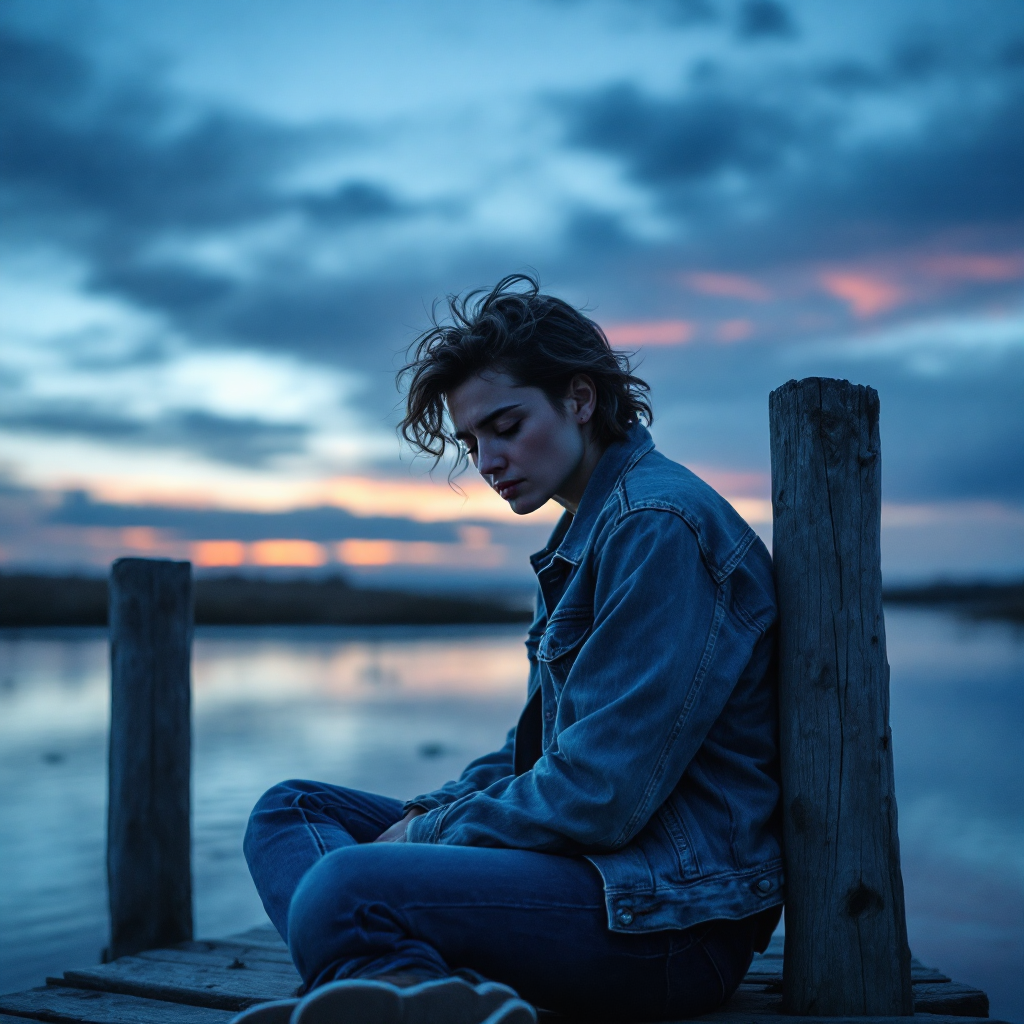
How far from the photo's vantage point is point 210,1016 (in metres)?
2.60

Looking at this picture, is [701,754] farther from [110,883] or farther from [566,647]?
[110,883]

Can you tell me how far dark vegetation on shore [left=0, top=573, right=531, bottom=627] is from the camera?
1000 inches

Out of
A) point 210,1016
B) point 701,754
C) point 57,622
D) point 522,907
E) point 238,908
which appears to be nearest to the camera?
point 522,907

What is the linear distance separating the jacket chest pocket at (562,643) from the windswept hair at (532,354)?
1.69 ft

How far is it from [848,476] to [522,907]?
1.16m

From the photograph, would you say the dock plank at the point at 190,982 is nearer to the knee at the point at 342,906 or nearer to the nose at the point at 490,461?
the knee at the point at 342,906

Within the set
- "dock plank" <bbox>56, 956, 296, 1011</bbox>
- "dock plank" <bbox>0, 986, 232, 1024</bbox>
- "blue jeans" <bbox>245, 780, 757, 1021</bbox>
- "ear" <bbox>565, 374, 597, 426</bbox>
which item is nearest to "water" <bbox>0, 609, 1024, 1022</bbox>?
"dock plank" <bbox>56, 956, 296, 1011</bbox>

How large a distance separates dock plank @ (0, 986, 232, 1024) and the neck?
5.36 ft

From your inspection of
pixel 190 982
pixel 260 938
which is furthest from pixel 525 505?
pixel 260 938

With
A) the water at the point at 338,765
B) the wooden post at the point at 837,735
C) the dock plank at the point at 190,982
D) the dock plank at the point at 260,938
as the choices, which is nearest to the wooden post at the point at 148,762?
the dock plank at the point at 260,938

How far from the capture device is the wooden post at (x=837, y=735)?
2.11 metres

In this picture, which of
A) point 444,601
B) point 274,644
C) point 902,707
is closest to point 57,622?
point 274,644

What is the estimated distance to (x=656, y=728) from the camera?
179 centimetres

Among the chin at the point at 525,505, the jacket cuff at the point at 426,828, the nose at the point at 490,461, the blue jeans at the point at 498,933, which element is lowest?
the blue jeans at the point at 498,933
